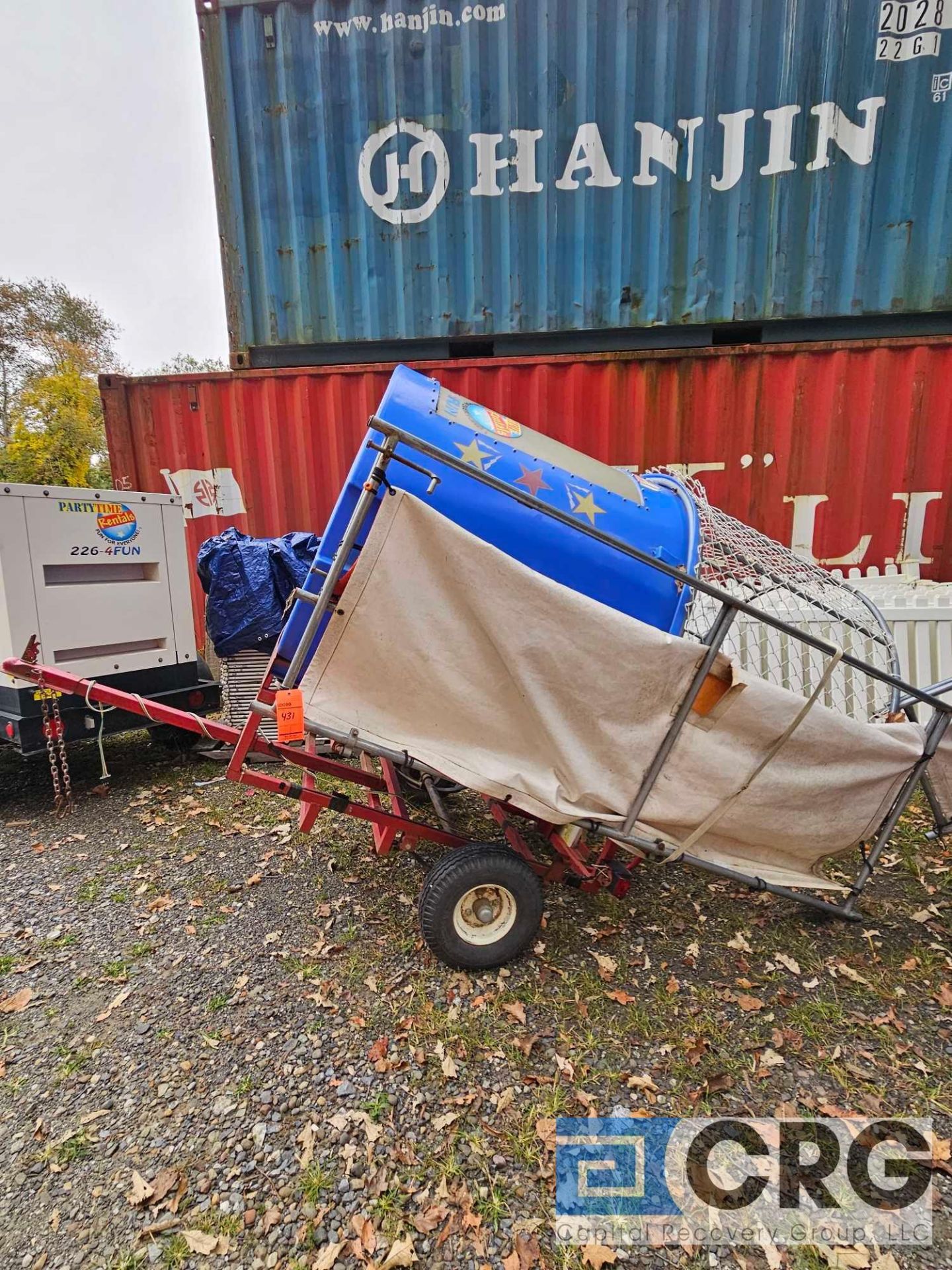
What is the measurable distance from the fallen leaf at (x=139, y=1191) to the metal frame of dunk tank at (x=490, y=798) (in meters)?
1.19

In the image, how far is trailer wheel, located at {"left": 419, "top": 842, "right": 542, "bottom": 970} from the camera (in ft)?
7.59

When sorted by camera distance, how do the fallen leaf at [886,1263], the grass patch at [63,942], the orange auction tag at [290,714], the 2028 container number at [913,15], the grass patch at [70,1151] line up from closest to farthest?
the fallen leaf at [886,1263] < the grass patch at [70,1151] < the orange auction tag at [290,714] < the grass patch at [63,942] < the 2028 container number at [913,15]

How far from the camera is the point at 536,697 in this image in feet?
6.81

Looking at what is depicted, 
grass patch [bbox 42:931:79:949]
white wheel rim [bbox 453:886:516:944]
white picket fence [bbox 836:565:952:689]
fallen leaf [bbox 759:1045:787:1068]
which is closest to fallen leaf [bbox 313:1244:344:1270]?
white wheel rim [bbox 453:886:516:944]

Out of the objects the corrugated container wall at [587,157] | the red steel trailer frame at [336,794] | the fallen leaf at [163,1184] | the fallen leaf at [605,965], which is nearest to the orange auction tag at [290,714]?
the red steel trailer frame at [336,794]

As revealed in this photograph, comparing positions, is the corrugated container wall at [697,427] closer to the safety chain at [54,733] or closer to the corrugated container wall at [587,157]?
the corrugated container wall at [587,157]

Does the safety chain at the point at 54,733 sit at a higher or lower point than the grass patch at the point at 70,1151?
higher

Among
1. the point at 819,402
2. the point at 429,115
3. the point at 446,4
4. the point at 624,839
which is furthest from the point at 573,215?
the point at 624,839

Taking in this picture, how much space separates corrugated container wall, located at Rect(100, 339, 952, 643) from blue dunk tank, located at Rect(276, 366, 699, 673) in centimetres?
280

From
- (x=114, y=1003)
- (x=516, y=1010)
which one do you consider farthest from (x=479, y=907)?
(x=114, y=1003)

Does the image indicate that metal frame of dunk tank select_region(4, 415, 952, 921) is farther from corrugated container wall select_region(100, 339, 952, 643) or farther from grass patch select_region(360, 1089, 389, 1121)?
corrugated container wall select_region(100, 339, 952, 643)

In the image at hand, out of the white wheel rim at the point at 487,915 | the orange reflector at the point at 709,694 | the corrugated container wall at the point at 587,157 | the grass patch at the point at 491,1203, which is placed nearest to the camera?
the grass patch at the point at 491,1203

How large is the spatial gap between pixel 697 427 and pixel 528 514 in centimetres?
342

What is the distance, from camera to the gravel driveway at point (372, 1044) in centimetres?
160
